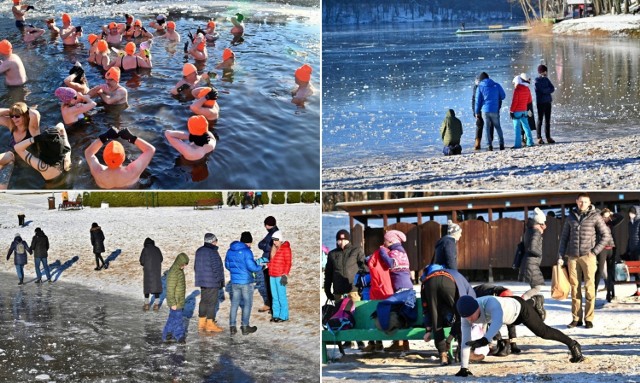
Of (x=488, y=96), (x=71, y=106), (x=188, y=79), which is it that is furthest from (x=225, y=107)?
(x=488, y=96)

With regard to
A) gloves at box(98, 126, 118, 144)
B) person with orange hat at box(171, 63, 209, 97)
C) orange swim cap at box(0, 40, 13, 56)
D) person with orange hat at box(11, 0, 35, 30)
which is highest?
person with orange hat at box(11, 0, 35, 30)

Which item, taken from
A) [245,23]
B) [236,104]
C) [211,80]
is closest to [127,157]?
[236,104]

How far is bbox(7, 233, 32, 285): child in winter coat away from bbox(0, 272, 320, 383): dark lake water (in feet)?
2.24

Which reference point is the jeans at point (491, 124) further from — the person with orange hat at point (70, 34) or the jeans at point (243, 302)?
the person with orange hat at point (70, 34)

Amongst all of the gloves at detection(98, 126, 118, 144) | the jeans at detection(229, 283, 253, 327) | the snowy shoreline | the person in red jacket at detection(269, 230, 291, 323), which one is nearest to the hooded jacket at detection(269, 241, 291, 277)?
the person in red jacket at detection(269, 230, 291, 323)

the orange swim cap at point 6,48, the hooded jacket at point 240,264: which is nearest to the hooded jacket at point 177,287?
the hooded jacket at point 240,264

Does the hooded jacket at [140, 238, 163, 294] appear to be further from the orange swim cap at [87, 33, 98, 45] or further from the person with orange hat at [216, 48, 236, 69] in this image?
the orange swim cap at [87, 33, 98, 45]

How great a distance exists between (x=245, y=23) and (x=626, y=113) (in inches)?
204

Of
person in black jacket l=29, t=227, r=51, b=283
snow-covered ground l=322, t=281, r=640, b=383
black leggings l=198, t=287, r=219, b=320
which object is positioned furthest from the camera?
person in black jacket l=29, t=227, r=51, b=283

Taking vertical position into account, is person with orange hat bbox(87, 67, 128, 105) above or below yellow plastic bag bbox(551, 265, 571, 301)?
above

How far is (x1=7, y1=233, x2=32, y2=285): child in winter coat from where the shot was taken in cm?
898

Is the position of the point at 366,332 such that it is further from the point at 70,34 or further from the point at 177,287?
the point at 70,34

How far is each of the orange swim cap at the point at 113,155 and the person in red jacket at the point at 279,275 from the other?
59.3 inches

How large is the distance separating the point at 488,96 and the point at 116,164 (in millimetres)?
3880
